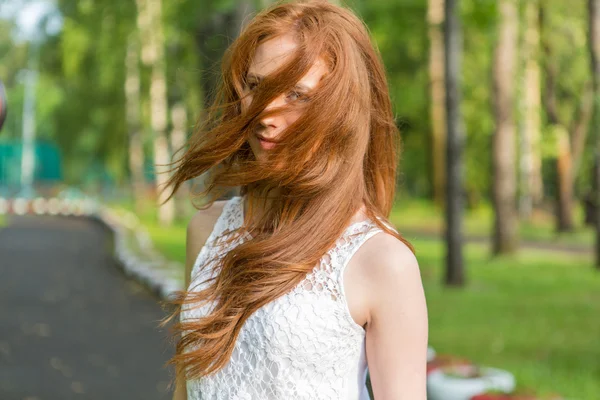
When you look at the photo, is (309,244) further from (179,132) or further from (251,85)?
(179,132)

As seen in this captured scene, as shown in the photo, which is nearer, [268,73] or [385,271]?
[385,271]

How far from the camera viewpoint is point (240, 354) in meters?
1.66

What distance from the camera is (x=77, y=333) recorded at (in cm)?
899

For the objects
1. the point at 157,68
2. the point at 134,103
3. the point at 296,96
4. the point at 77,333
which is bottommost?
the point at 134,103

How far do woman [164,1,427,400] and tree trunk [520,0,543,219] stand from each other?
17.3m

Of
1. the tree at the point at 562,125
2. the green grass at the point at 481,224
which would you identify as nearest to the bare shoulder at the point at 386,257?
the green grass at the point at 481,224

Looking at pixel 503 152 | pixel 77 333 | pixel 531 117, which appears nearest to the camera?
pixel 77 333

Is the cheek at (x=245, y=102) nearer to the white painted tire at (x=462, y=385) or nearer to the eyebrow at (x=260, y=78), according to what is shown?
the eyebrow at (x=260, y=78)

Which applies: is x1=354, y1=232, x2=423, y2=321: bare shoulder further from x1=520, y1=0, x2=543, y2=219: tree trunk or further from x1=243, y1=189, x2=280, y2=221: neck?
x1=520, y1=0, x2=543, y2=219: tree trunk

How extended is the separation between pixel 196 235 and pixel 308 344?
0.47 meters

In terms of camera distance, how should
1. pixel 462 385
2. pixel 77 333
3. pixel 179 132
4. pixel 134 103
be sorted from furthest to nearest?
pixel 134 103 → pixel 179 132 → pixel 77 333 → pixel 462 385

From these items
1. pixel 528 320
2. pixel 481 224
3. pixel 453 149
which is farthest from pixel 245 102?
pixel 481 224

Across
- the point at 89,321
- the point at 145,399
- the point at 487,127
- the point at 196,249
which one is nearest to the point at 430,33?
the point at 487,127

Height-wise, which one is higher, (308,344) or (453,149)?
(308,344)
